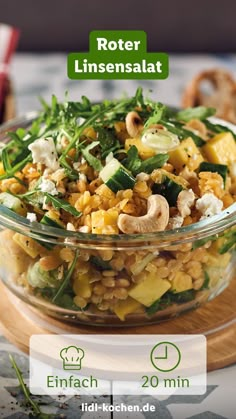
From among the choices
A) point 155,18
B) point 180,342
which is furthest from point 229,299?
point 155,18

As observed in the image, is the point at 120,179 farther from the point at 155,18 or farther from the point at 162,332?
the point at 155,18

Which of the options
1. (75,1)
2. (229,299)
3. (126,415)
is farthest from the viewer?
(75,1)

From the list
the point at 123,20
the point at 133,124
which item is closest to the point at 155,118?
the point at 133,124

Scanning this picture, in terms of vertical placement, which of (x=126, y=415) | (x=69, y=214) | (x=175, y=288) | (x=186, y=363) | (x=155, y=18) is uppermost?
(x=155, y=18)

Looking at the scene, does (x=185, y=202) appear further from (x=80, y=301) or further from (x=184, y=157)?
(x=80, y=301)

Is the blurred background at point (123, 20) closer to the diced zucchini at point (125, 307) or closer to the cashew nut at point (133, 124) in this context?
the cashew nut at point (133, 124)

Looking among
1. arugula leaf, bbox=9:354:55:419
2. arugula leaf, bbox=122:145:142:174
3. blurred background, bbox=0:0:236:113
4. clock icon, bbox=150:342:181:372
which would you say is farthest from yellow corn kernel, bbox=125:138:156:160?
blurred background, bbox=0:0:236:113

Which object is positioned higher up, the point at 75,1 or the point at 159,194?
the point at 75,1

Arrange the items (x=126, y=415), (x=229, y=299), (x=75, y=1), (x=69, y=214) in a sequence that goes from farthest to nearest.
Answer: (x=75, y=1)
(x=229, y=299)
(x=69, y=214)
(x=126, y=415)
